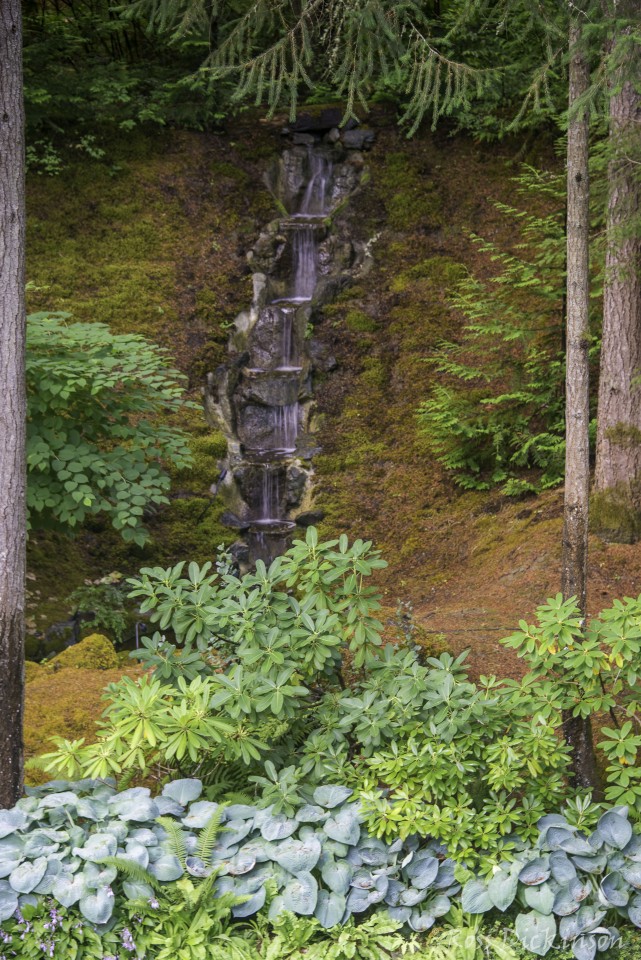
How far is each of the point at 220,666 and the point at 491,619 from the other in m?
2.85

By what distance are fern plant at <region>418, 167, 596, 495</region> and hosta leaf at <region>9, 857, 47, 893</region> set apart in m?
6.32

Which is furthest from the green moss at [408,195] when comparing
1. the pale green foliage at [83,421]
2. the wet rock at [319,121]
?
the pale green foliage at [83,421]

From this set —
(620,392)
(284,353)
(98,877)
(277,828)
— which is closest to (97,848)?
(98,877)

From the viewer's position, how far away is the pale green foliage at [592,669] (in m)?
3.54

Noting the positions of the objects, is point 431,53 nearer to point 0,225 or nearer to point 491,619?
point 0,225

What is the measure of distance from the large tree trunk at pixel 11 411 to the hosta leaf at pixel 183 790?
73 centimetres

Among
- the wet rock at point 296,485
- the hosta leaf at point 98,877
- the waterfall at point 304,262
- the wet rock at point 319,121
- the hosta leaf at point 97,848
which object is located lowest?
the hosta leaf at point 98,877

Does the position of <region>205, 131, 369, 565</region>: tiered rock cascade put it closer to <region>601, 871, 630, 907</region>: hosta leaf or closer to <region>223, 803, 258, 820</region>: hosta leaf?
<region>223, 803, 258, 820</region>: hosta leaf

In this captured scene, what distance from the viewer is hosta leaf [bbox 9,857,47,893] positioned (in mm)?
3141

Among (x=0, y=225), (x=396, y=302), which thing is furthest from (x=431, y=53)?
(x=396, y=302)

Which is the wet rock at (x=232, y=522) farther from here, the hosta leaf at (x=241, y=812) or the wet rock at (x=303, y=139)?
the wet rock at (x=303, y=139)

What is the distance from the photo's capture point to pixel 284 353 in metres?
11.0

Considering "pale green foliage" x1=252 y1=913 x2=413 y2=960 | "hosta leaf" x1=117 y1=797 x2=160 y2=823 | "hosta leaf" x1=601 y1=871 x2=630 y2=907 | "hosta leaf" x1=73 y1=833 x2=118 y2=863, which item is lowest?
"pale green foliage" x1=252 y1=913 x2=413 y2=960

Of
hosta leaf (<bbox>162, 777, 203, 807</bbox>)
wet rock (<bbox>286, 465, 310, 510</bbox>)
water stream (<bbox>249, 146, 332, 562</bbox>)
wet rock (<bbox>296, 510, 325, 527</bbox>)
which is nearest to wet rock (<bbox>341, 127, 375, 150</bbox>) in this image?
water stream (<bbox>249, 146, 332, 562</bbox>)
